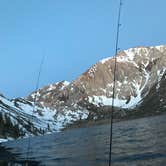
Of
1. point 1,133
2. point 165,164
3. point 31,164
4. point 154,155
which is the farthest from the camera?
point 1,133

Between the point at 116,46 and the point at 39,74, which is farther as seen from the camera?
the point at 39,74

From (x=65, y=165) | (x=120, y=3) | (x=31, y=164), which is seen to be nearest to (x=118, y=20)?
(x=120, y=3)

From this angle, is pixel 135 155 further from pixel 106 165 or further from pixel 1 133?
pixel 1 133

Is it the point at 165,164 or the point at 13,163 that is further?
the point at 165,164

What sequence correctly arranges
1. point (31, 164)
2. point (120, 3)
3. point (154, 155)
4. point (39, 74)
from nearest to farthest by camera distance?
point (120, 3), point (39, 74), point (31, 164), point (154, 155)

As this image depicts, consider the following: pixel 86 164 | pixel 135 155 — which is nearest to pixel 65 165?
pixel 86 164

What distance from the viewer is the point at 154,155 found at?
176 feet

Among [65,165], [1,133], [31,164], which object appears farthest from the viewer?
[1,133]

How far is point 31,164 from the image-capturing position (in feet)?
125

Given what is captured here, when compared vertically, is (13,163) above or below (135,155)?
below

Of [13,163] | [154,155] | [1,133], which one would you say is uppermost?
[1,133]

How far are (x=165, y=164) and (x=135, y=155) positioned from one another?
1176cm

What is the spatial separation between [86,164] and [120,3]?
103 ft

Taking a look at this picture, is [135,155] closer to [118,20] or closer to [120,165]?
[120,165]
